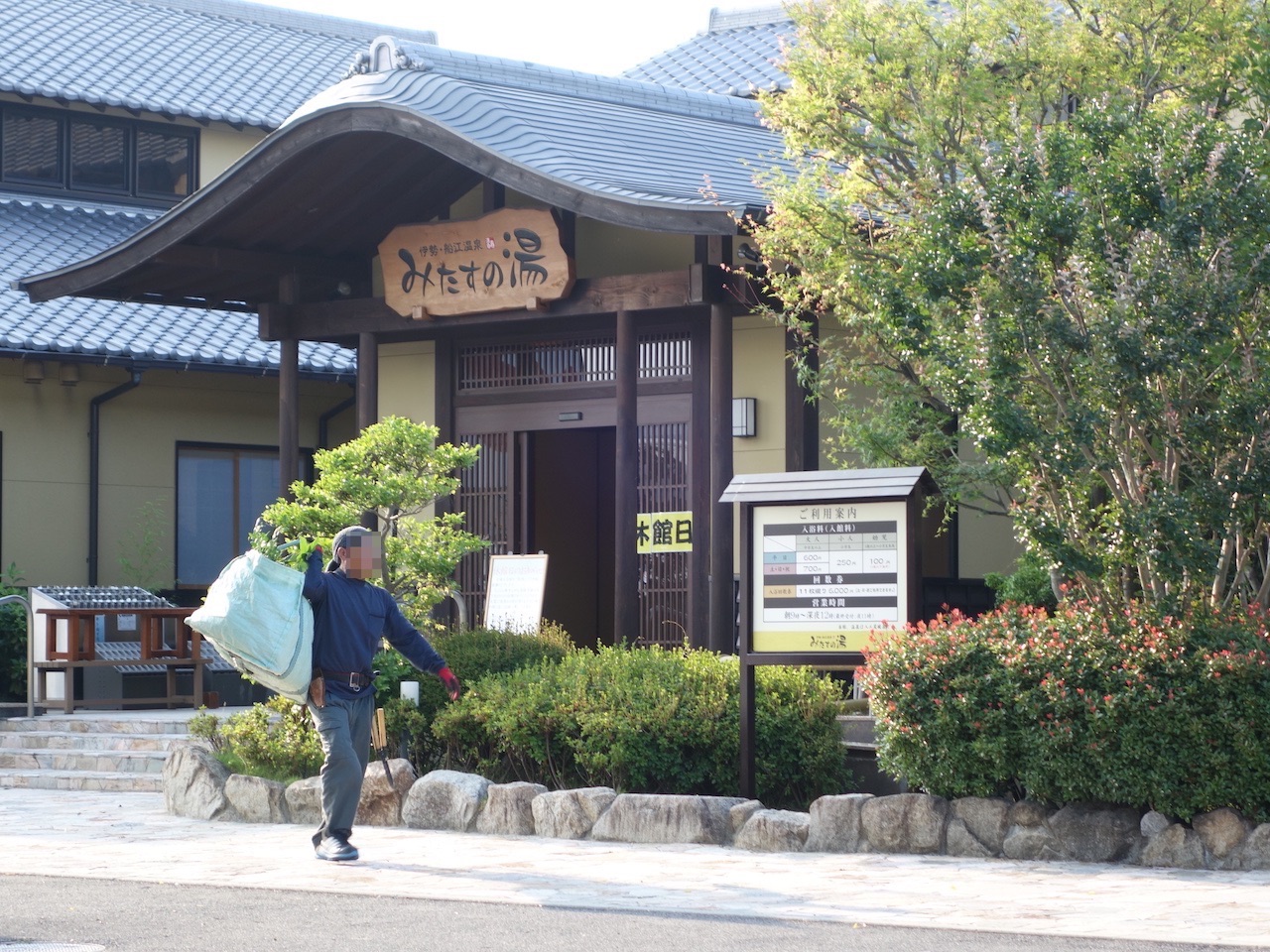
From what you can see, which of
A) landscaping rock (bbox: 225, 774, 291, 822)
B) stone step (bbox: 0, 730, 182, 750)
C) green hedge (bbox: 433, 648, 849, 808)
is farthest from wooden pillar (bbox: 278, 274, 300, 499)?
green hedge (bbox: 433, 648, 849, 808)

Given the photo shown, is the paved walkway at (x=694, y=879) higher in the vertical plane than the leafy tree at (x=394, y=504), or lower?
lower

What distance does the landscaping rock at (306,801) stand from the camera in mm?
10828

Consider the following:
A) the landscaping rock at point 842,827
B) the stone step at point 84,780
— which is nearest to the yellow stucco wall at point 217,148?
the stone step at point 84,780

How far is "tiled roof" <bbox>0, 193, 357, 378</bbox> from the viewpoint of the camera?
64.2 feet

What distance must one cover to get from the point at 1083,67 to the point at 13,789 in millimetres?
9222

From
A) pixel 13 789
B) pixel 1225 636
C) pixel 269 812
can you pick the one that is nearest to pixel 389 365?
pixel 13 789

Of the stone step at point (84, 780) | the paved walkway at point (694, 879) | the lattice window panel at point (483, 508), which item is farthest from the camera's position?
the lattice window panel at point (483, 508)

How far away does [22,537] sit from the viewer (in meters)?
20.1

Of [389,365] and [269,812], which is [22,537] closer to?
[389,365]

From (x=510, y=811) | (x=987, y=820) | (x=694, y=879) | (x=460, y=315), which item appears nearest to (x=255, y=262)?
(x=460, y=315)

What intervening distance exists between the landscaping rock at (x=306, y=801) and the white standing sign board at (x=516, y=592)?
3.34 meters

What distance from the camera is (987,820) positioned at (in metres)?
9.01

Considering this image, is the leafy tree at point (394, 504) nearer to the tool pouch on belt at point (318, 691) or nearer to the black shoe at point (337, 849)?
the tool pouch on belt at point (318, 691)

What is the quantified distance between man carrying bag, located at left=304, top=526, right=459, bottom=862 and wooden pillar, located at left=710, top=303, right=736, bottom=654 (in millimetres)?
4423
